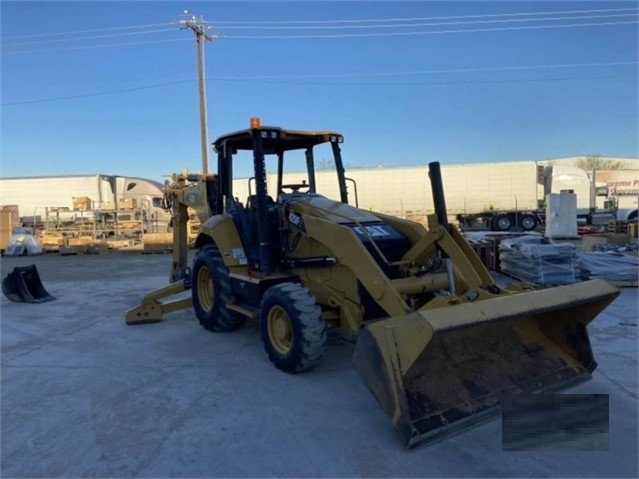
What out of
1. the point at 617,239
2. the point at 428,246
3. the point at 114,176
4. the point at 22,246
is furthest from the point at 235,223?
the point at 114,176

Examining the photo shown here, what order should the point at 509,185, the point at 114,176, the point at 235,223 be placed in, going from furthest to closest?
the point at 114,176, the point at 509,185, the point at 235,223

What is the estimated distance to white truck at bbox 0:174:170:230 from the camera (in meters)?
27.2

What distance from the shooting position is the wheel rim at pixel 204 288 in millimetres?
7348

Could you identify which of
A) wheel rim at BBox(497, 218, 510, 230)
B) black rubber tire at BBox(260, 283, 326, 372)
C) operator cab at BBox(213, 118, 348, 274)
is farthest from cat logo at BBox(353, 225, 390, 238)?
wheel rim at BBox(497, 218, 510, 230)

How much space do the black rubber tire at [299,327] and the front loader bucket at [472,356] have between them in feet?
3.54

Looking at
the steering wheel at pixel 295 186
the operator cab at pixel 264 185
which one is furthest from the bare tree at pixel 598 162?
the steering wheel at pixel 295 186

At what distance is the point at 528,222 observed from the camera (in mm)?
27297

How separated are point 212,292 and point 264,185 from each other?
1.97 m

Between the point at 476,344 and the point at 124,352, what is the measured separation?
4223 millimetres

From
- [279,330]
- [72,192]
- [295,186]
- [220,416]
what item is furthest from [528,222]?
[220,416]

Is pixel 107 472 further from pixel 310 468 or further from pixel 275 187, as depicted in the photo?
pixel 275 187

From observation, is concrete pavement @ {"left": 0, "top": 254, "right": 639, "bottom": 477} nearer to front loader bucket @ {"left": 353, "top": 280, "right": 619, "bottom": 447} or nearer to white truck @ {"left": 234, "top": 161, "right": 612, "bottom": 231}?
front loader bucket @ {"left": 353, "top": 280, "right": 619, "bottom": 447}

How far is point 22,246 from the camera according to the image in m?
21.6

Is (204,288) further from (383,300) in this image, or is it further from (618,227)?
(618,227)
